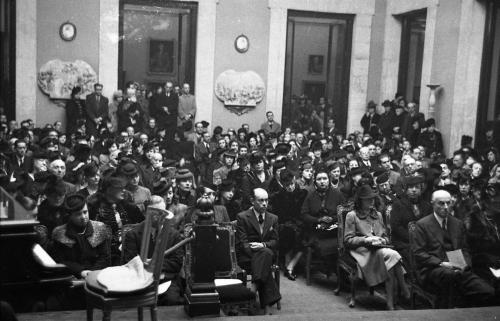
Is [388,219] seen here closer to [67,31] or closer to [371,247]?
[371,247]

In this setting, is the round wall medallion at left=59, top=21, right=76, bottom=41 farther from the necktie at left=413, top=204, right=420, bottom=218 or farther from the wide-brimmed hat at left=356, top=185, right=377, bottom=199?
the necktie at left=413, top=204, right=420, bottom=218

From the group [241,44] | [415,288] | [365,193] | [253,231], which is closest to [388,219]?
[365,193]

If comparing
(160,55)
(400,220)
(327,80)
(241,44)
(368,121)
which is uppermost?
(241,44)

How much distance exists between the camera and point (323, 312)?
5.50 meters

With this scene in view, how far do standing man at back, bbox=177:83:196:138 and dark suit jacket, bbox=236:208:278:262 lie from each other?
303 inches

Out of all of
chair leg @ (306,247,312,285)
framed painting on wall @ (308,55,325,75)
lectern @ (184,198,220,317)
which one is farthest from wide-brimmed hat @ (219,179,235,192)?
framed painting on wall @ (308,55,325,75)

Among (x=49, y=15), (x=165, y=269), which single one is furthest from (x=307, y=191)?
(x=49, y=15)

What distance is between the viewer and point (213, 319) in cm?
458

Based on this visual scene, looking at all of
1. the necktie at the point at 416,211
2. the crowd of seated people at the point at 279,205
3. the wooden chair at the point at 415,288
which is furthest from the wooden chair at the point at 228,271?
the necktie at the point at 416,211

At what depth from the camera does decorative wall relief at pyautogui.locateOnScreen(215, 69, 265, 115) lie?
14.8 meters

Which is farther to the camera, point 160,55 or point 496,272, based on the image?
point 160,55

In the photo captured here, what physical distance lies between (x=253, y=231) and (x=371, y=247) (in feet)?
4.15

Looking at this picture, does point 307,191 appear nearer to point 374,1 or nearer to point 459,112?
point 459,112

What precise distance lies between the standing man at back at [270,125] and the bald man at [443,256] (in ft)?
28.2
